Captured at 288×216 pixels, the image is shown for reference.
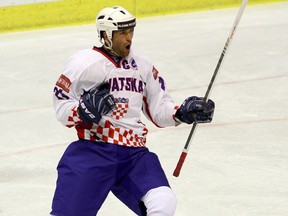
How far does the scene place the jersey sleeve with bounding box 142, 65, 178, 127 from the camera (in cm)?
456

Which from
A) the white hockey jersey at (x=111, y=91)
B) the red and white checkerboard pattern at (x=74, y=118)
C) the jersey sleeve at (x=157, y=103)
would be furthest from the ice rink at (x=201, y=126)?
the red and white checkerboard pattern at (x=74, y=118)

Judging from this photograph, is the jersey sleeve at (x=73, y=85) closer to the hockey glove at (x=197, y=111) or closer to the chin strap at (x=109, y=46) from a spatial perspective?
the chin strap at (x=109, y=46)

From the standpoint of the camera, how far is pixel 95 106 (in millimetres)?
4219

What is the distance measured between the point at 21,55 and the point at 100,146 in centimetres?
614

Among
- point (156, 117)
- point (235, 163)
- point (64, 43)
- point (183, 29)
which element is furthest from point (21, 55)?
point (156, 117)

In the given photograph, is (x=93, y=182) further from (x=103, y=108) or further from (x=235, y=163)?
(x=235, y=163)

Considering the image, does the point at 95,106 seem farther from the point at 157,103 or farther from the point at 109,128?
the point at 157,103

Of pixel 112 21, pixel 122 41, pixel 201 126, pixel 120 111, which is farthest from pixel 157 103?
pixel 201 126

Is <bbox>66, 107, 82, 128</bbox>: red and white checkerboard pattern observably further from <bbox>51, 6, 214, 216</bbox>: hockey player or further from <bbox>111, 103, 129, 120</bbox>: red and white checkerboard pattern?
<bbox>111, 103, 129, 120</bbox>: red and white checkerboard pattern

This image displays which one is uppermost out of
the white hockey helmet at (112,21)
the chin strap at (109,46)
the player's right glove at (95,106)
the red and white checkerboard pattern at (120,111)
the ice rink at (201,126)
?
the white hockey helmet at (112,21)

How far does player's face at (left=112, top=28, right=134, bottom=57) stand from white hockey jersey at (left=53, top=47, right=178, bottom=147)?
7 cm

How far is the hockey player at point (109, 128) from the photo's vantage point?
4367 mm

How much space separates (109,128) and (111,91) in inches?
7.4

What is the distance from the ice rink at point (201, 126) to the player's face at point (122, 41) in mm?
1613
